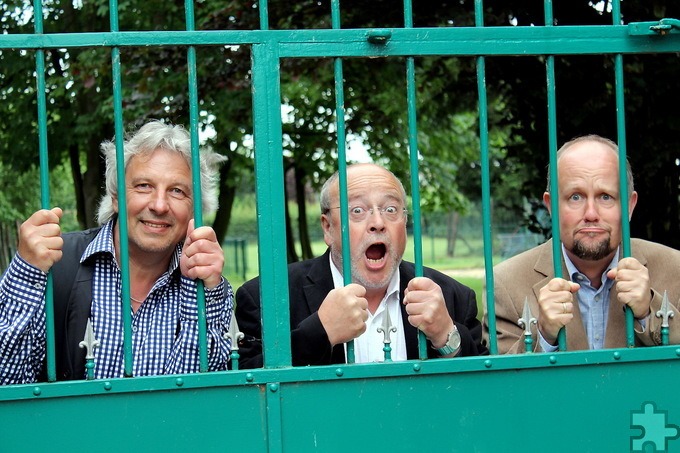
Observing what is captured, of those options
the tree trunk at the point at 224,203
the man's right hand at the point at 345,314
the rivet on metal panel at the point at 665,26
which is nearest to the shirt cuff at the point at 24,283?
the man's right hand at the point at 345,314

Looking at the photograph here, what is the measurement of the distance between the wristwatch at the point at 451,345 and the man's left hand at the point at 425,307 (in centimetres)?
5

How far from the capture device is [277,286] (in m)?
2.63

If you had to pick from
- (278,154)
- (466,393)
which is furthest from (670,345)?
(278,154)

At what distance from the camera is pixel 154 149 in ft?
10.3

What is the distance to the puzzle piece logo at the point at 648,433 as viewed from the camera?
109 inches

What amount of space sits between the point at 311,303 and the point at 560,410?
3.37 ft

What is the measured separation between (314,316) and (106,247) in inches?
28.7

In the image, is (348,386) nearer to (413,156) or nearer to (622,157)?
(413,156)

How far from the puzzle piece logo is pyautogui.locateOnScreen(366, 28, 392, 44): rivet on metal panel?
1.32 meters

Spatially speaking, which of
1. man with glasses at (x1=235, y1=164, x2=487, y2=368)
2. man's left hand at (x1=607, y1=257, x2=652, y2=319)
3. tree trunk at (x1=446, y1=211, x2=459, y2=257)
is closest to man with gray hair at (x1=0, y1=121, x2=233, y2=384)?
man with glasses at (x1=235, y1=164, x2=487, y2=368)

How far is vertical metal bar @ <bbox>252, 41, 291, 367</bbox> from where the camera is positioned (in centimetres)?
263

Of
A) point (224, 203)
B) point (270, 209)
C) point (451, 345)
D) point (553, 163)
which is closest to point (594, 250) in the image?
point (553, 163)

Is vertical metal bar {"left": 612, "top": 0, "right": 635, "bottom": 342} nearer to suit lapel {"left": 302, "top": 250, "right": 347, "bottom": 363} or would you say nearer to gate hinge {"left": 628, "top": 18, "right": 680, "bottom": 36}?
gate hinge {"left": 628, "top": 18, "right": 680, "bottom": 36}

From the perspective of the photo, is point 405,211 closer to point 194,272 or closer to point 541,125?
point 194,272
